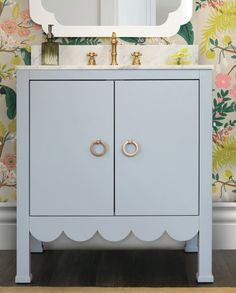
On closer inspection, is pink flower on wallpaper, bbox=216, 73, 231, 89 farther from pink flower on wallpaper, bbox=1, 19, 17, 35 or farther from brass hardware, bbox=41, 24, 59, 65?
pink flower on wallpaper, bbox=1, 19, 17, 35

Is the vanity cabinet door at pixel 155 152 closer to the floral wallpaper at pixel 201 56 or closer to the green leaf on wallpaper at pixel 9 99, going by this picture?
the floral wallpaper at pixel 201 56

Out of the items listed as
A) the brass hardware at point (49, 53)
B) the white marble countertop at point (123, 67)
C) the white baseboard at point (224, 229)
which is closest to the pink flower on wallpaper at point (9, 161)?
the brass hardware at point (49, 53)

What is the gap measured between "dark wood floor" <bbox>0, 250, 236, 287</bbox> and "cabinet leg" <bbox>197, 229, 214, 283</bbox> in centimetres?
3

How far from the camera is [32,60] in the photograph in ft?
8.49

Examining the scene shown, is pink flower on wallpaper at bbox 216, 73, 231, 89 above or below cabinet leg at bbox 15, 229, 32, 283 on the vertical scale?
above

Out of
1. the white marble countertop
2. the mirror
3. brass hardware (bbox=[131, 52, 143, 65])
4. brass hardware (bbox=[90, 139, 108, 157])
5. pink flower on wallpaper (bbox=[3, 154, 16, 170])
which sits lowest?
pink flower on wallpaper (bbox=[3, 154, 16, 170])

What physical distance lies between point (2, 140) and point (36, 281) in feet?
2.48

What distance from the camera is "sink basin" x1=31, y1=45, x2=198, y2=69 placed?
2.58 metres

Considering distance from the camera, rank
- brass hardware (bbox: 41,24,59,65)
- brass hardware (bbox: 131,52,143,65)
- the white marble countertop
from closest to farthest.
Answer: the white marble countertop < brass hardware (bbox: 41,24,59,65) < brass hardware (bbox: 131,52,143,65)

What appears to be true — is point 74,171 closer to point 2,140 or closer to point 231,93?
point 2,140

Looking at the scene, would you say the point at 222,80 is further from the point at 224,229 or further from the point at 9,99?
the point at 9,99

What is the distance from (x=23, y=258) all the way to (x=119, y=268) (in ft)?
1.37

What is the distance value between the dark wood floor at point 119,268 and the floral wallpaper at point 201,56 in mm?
335

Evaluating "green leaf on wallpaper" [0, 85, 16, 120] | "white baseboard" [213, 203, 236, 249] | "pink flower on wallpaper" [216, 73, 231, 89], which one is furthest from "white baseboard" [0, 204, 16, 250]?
"pink flower on wallpaper" [216, 73, 231, 89]
